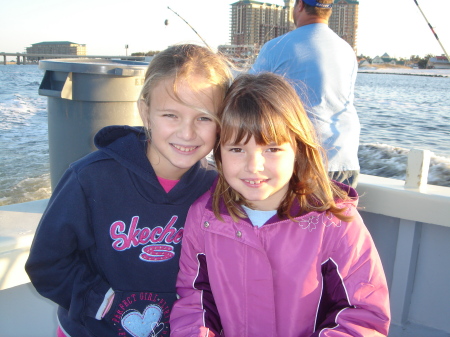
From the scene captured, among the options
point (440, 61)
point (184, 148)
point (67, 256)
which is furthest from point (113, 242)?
point (440, 61)

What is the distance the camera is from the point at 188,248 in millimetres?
1495

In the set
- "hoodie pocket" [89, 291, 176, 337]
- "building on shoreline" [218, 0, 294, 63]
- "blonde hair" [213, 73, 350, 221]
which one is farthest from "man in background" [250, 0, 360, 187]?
"hoodie pocket" [89, 291, 176, 337]

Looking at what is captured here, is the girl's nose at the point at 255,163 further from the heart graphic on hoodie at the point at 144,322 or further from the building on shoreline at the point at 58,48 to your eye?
the building on shoreline at the point at 58,48

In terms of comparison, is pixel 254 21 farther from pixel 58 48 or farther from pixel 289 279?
pixel 58 48

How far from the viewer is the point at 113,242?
150 cm

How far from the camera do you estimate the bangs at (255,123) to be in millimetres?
1349

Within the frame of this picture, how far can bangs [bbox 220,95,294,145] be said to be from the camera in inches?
53.1

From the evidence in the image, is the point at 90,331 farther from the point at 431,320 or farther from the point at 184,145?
the point at 431,320

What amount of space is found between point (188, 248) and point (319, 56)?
3.95 feet

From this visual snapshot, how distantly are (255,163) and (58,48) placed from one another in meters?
36.3

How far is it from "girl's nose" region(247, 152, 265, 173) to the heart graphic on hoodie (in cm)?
60

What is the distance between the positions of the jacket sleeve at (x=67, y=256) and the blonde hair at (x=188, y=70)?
1.38 feet

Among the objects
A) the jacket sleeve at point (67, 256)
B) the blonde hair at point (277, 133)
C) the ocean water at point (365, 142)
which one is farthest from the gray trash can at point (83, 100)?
the ocean water at point (365, 142)

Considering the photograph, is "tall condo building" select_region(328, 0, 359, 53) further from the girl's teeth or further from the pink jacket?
the pink jacket
